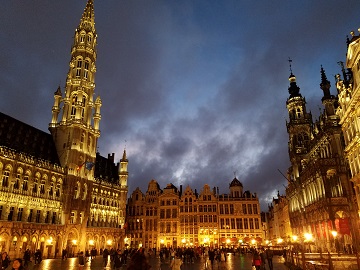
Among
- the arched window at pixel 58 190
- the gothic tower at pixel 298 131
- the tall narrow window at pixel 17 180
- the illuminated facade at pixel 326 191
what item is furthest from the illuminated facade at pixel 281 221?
the tall narrow window at pixel 17 180

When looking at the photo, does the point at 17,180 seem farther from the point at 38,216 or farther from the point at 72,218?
the point at 72,218

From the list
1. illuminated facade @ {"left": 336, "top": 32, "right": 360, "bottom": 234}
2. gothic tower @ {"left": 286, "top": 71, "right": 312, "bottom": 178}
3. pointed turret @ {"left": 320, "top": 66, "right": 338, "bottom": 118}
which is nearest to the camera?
illuminated facade @ {"left": 336, "top": 32, "right": 360, "bottom": 234}

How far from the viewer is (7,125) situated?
5156 cm

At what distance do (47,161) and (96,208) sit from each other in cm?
1825

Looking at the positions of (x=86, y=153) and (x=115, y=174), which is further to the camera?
(x=115, y=174)

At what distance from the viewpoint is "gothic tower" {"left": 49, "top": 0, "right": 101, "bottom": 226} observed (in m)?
57.2

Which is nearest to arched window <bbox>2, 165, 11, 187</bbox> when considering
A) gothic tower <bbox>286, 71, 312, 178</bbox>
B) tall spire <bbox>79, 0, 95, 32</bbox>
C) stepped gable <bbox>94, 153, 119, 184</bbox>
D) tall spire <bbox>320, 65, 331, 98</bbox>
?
stepped gable <bbox>94, 153, 119, 184</bbox>

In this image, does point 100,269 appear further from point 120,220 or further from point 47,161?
point 120,220

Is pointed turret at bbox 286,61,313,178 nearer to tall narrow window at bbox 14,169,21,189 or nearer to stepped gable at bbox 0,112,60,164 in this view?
stepped gable at bbox 0,112,60,164

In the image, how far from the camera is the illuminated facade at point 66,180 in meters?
45.0

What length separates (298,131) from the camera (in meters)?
62.0

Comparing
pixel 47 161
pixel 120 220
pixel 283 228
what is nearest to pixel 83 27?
pixel 47 161

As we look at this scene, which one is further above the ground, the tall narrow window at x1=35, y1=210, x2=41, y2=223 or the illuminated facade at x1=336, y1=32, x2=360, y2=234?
the illuminated facade at x1=336, y1=32, x2=360, y2=234

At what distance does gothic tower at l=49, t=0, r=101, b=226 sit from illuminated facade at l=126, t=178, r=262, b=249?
82.4 ft
